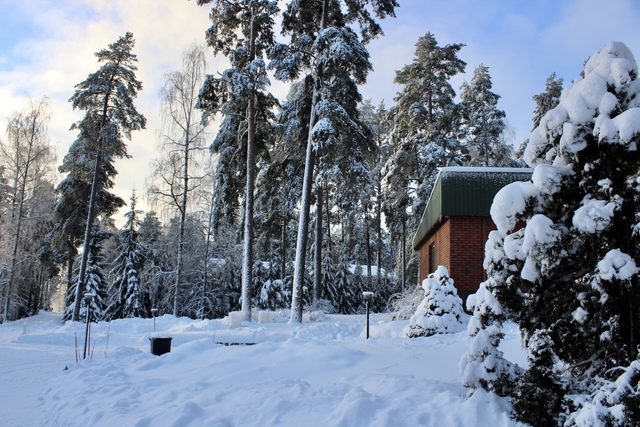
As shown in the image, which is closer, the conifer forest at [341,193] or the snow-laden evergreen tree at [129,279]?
the conifer forest at [341,193]

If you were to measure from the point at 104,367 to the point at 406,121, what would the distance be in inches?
835

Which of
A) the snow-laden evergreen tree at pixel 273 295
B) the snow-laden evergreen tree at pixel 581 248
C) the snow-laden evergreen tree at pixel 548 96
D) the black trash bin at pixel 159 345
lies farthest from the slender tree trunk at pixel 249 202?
the snow-laden evergreen tree at pixel 548 96

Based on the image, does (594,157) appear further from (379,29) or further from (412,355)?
(379,29)

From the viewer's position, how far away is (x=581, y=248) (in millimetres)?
4184

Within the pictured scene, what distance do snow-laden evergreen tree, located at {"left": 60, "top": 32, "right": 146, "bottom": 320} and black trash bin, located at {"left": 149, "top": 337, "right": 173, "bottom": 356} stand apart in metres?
12.9

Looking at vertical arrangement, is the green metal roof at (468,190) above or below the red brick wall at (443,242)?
above

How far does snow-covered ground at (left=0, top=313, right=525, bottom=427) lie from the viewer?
4473mm

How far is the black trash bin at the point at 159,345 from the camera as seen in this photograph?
30.3 feet

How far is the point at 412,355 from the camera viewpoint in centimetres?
821

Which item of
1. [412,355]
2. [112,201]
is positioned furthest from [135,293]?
[412,355]

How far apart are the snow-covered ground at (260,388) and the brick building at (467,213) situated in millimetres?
2799

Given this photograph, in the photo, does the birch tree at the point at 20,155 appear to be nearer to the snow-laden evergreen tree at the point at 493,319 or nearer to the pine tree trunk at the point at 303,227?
the pine tree trunk at the point at 303,227

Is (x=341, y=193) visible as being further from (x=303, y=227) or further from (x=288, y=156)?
(x=303, y=227)

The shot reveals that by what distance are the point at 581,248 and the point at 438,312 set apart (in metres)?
7.44
